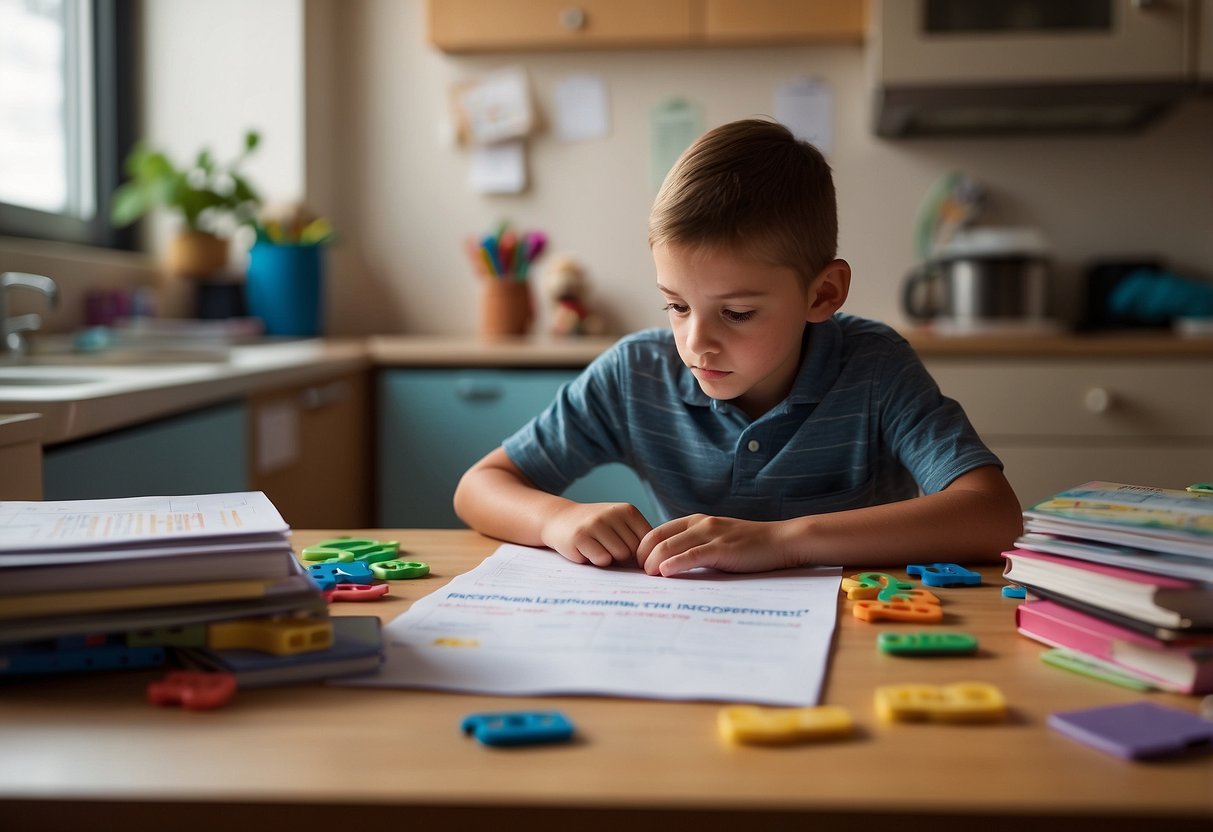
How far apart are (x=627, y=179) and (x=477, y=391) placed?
2.86 feet

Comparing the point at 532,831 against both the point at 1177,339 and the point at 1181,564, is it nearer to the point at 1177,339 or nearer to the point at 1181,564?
the point at 1181,564

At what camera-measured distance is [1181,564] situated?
63 cm

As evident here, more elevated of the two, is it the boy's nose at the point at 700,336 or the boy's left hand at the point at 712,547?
the boy's nose at the point at 700,336

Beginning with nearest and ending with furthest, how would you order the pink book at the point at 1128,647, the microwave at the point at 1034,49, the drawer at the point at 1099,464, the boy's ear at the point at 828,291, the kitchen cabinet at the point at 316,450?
the pink book at the point at 1128,647 < the boy's ear at the point at 828,291 < the kitchen cabinet at the point at 316,450 < the drawer at the point at 1099,464 < the microwave at the point at 1034,49

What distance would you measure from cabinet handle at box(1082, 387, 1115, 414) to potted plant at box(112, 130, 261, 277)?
192 cm

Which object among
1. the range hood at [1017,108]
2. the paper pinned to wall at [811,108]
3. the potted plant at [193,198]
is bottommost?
the potted plant at [193,198]

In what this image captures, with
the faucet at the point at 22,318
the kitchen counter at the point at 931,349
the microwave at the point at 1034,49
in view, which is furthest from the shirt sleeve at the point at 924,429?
the microwave at the point at 1034,49

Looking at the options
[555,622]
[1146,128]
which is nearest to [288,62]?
[1146,128]

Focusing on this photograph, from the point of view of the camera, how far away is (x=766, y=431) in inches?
48.6

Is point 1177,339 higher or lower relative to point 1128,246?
lower

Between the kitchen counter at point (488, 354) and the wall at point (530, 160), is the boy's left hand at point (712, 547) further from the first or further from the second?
Answer: the wall at point (530, 160)

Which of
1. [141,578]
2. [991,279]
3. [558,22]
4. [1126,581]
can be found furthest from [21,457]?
[991,279]

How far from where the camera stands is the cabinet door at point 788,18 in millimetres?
2814

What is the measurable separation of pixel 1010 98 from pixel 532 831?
2469 mm
